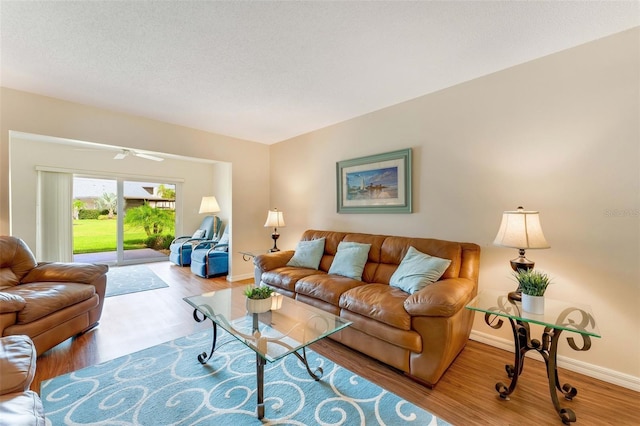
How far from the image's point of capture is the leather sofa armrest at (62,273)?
2.50 metres

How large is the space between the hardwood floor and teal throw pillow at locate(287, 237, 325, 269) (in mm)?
1009

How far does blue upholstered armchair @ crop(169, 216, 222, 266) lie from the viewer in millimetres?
5586

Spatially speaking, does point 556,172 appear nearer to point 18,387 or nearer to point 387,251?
point 387,251

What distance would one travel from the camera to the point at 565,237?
6.77ft

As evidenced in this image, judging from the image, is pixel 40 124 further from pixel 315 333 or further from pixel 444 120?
pixel 444 120

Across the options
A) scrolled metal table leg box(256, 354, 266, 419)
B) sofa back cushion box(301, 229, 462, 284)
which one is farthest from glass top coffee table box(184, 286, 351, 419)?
sofa back cushion box(301, 229, 462, 284)

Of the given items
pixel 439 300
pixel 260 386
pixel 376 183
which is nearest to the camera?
pixel 260 386

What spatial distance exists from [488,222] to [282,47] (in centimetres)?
241

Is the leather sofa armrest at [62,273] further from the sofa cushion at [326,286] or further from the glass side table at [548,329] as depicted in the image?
the glass side table at [548,329]

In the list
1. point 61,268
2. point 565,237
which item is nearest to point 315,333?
point 565,237

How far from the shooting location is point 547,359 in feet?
5.32

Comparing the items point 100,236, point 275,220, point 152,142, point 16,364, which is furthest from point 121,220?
point 16,364

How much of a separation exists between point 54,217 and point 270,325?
5.40 metres

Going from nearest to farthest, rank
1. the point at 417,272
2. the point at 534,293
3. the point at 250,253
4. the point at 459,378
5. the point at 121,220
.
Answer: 1. the point at 534,293
2. the point at 459,378
3. the point at 417,272
4. the point at 250,253
5. the point at 121,220
